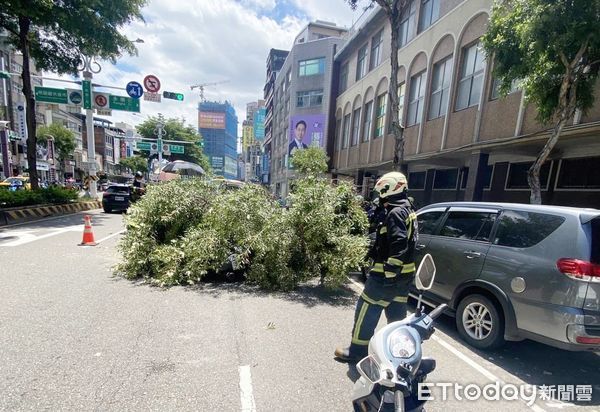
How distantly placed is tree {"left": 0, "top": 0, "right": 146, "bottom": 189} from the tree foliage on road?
9833 millimetres

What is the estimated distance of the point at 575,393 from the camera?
2779mm

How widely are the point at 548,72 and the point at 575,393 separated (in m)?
5.72

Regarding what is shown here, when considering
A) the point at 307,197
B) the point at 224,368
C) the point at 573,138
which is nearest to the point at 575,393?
the point at 224,368

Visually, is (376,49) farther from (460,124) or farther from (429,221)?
(429,221)

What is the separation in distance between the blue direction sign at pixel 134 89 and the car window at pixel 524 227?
1745 cm

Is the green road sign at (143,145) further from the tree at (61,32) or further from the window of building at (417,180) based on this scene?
the window of building at (417,180)

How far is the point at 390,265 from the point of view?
8.68 feet

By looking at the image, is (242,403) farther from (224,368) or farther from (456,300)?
(456,300)

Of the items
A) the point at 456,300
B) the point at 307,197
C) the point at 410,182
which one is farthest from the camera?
the point at 410,182

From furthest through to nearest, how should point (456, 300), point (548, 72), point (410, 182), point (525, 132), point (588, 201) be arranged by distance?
point (410, 182), point (525, 132), point (588, 201), point (548, 72), point (456, 300)

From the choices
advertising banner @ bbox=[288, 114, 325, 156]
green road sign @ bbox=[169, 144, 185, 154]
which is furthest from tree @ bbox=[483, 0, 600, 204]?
green road sign @ bbox=[169, 144, 185, 154]

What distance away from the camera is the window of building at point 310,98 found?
32.7 metres

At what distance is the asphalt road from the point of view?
2.44 m

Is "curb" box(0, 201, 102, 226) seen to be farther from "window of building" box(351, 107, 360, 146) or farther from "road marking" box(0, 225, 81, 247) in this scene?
"window of building" box(351, 107, 360, 146)
